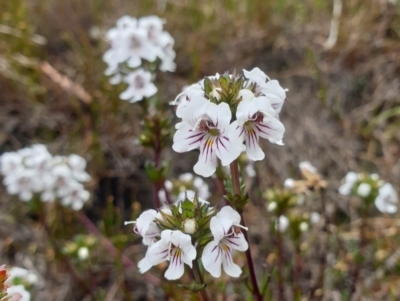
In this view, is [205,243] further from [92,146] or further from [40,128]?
[40,128]

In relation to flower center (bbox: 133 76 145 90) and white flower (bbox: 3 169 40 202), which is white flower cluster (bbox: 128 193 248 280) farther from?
white flower (bbox: 3 169 40 202)

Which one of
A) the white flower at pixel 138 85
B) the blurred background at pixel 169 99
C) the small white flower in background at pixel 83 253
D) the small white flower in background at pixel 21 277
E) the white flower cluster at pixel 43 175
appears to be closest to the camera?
the small white flower in background at pixel 21 277

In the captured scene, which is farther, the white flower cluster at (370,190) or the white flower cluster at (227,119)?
the white flower cluster at (370,190)

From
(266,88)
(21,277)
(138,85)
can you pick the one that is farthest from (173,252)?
(138,85)

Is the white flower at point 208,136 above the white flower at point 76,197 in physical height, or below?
below

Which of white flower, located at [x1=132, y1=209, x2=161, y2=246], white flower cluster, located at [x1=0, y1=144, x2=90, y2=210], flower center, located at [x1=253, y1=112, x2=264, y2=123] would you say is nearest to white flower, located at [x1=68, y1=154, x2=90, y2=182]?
white flower cluster, located at [x1=0, y1=144, x2=90, y2=210]

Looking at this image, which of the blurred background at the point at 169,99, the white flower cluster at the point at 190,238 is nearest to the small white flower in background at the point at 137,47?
the blurred background at the point at 169,99

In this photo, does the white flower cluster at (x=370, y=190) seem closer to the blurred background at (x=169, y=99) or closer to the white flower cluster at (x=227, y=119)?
the blurred background at (x=169, y=99)
